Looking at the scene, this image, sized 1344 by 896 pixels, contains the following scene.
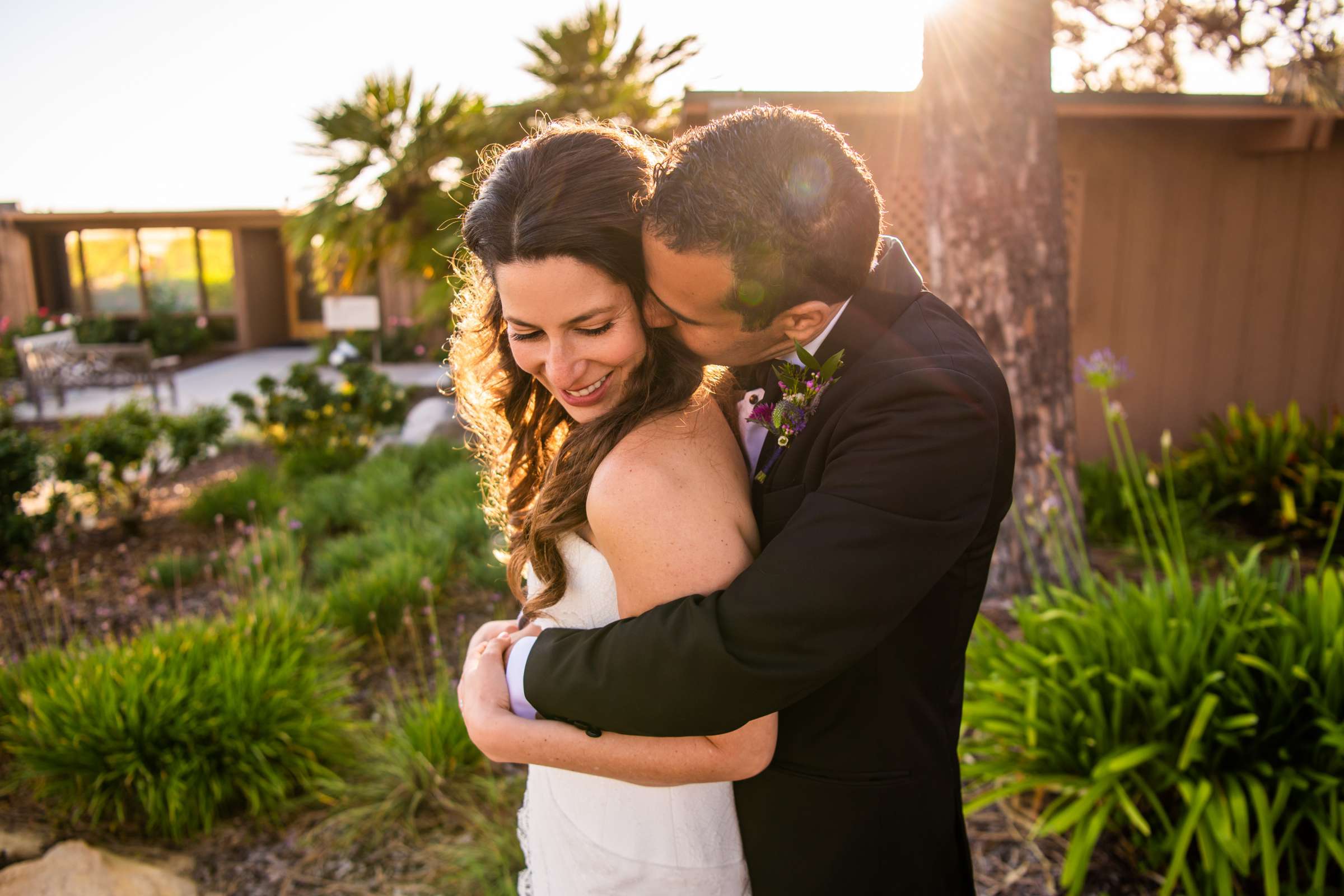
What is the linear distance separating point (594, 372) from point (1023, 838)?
2.52m

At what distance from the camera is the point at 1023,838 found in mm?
3098

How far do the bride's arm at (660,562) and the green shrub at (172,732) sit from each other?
2584 mm

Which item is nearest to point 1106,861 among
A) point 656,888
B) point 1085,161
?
point 656,888

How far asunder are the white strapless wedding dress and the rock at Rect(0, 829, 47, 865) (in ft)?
8.80

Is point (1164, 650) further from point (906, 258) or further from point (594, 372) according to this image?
point (594, 372)

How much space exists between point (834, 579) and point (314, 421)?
850 centimetres

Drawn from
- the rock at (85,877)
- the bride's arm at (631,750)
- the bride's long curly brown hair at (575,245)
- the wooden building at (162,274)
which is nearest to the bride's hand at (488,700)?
the bride's arm at (631,750)

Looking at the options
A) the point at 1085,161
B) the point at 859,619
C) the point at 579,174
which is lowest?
the point at 859,619

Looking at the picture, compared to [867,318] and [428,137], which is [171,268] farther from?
[867,318]

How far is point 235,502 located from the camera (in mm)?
7273

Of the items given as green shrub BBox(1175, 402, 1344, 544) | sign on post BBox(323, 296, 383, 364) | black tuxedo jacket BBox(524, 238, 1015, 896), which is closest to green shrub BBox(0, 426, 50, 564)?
black tuxedo jacket BBox(524, 238, 1015, 896)

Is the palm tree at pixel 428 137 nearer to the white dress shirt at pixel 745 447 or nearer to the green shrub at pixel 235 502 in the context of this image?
the green shrub at pixel 235 502

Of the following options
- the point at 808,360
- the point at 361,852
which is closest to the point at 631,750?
the point at 808,360

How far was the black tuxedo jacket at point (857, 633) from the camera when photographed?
1.13 metres
